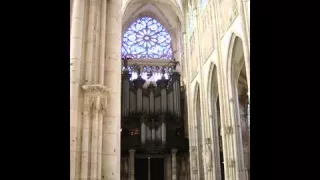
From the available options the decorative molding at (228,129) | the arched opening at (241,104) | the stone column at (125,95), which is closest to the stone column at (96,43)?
the arched opening at (241,104)

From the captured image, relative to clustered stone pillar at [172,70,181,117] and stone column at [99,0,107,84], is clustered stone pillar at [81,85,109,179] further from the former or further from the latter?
clustered stone pillar at [172,70,181,117]

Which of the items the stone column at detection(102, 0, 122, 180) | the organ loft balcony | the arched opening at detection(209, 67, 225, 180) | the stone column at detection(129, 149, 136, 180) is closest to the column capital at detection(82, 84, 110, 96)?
the stone column at detection(102, 0, 122, 180)

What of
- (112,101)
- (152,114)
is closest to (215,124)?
(152,114)

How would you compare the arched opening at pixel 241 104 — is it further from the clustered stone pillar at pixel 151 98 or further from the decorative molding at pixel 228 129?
the clustered stone pillar at pixel 151 98

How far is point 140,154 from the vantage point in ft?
71.4

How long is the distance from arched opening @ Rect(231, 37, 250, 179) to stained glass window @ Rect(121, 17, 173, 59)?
10.4m

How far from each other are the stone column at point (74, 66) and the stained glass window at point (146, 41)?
19.5 m

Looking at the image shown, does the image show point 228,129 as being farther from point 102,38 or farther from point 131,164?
point 131,164

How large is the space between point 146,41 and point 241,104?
12.2 m

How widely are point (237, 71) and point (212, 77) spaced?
8.33 ft

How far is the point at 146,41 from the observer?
85.9 ft
